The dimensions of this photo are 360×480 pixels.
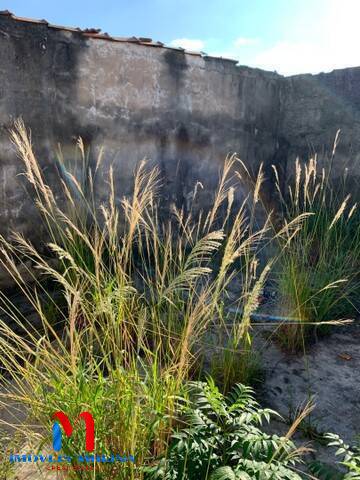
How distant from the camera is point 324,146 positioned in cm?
436

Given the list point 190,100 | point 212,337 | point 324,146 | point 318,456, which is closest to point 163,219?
point 190,100

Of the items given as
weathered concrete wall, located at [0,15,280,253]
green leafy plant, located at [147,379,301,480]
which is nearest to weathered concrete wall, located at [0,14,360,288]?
weathered concrete wall, located at [0,15,280,253]

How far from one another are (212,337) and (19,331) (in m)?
1.34

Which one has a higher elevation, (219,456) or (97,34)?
(97,34)

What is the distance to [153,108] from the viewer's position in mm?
3648

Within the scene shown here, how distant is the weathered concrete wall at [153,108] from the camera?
2885 mm

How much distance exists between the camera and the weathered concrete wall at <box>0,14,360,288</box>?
2.88 metres

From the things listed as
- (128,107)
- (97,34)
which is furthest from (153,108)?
(97,34)

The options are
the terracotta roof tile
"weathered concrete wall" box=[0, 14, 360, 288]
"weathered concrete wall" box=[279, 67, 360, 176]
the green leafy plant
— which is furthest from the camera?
"weathered concrete wall" box=[279, 67, 360, 176]

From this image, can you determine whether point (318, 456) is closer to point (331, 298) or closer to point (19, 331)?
point (331, 298)

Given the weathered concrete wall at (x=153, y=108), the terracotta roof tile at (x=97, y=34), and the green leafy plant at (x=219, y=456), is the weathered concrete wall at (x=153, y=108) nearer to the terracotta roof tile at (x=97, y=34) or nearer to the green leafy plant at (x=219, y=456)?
the terracotta roof tile at (x=97, y=34)

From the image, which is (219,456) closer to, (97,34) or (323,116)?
(97,34)

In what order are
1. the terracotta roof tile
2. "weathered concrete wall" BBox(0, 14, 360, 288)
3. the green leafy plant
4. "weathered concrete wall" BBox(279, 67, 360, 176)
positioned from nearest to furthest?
the green leafy plant → the terracotta roof tile → "weathered concrete wall" BBox(0, 14, 360, 288) → "weathered concrete wall" BBox(279, 67, 360, 176)

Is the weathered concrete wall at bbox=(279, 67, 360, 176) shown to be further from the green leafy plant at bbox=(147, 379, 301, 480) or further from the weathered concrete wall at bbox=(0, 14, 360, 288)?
the green leafy plant at bbox=(147, 379, 301, 480)
